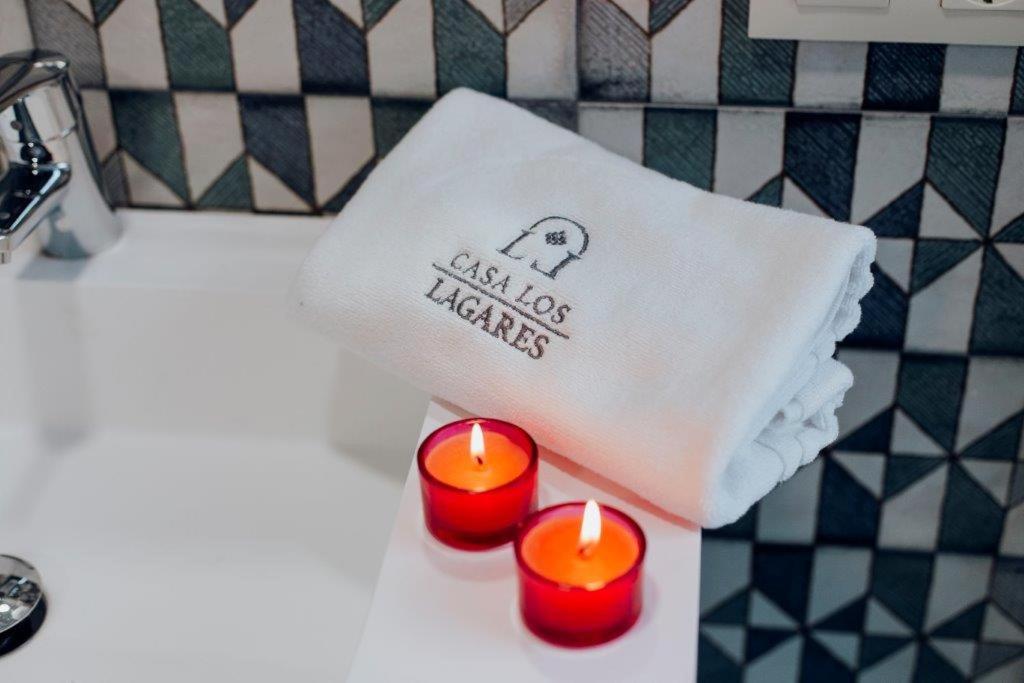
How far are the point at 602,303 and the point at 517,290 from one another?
2.0 inches

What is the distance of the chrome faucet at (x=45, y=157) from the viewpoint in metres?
0.78

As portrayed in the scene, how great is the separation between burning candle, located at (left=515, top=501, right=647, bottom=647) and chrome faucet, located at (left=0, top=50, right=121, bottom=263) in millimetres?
388

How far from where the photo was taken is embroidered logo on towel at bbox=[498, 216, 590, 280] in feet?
2.25

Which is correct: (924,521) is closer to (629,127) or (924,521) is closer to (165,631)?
(629,127)

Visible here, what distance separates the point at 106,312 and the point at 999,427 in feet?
2.21

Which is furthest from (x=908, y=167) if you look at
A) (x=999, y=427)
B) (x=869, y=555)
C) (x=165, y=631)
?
(x=165, y=631)

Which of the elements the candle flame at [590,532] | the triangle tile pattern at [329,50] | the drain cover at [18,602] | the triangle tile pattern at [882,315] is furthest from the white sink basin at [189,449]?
the triangle tile pattern at [882,315]

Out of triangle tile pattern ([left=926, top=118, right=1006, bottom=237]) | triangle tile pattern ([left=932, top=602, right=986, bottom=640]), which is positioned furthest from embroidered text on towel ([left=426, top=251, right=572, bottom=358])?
A: triangle tile pattern ([left=932, top=602, right=986, bottom=640])

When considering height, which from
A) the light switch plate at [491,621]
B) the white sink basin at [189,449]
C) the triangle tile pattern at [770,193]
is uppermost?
the triangle tile pattern at [770,193]

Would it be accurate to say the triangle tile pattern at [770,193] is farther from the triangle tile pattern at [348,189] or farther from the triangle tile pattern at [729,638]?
the triangle tile pattern at [729,638]

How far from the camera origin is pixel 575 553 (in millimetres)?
595

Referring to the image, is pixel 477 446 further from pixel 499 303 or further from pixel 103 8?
pixel 103 8

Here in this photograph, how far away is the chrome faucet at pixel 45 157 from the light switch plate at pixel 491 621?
0.34 metres

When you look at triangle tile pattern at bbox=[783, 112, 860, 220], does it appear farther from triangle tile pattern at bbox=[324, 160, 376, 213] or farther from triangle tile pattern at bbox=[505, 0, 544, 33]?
triangle tile pattern at bbox=[324, 160, 376, 213]
